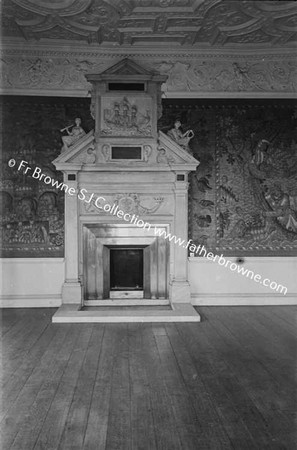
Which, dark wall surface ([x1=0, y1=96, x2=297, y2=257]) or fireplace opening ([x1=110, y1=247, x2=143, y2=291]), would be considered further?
fireplace opening ([x1=110, y1=247, x2=143, y2=291])

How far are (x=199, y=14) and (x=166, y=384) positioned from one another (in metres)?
4.68

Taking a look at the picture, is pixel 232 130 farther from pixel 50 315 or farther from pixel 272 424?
pixel 272 424

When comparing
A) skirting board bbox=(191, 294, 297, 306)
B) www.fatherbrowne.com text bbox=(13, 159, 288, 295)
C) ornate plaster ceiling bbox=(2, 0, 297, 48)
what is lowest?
skirting board bbox=(191, 294, 297, 306)

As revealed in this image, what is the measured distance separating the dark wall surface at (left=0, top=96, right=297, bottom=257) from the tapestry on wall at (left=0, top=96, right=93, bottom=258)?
0.6 inches

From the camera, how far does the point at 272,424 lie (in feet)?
9.95

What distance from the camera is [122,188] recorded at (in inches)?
265

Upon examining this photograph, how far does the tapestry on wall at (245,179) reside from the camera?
686 cm

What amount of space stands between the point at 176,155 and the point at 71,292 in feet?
8.70

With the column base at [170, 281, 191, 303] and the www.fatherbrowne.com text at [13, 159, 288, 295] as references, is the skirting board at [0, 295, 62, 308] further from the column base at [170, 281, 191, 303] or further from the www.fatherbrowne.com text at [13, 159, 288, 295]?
the column base at [170, 281, 191, 303]

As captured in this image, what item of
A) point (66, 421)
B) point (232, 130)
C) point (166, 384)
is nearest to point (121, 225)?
point (232, 130)

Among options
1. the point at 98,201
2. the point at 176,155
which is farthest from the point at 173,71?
the point at 98,201

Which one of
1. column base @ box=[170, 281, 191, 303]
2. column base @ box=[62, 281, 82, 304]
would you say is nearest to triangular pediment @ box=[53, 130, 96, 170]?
column base @ box=[62, 281, 82, 304]

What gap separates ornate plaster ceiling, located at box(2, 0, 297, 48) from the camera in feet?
18.0

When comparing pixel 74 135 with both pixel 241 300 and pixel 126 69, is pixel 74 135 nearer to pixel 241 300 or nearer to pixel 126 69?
pixel 126 69
